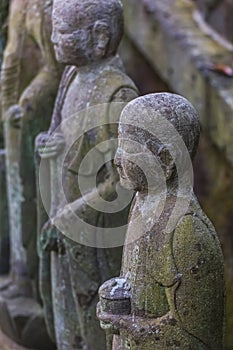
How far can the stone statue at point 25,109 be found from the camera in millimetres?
4156

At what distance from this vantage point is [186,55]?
682cm

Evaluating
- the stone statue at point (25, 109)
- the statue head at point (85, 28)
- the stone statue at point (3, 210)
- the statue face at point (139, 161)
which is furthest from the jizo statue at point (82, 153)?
the stone statue at point (3, 210)

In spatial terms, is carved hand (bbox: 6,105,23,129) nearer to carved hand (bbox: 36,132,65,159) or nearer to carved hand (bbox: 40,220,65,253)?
carved hand (bbox: 36,132,65,159)

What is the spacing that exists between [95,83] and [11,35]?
1.10m

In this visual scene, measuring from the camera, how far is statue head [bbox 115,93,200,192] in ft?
8.77

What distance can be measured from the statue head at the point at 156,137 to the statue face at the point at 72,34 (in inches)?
30.6

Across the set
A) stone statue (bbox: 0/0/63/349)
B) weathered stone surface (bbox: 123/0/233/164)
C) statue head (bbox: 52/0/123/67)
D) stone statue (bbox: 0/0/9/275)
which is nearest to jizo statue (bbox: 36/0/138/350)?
statue head (bbox: 52/0/123/67)

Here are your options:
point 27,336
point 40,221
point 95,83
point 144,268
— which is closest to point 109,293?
point 144,268

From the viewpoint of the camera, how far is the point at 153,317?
272 centimetres

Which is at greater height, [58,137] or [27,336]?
[58,137]

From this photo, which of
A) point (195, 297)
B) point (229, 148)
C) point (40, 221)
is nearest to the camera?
point (195, 297)

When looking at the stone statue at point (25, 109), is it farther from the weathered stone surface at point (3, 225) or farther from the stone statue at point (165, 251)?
the stone statue at point (165, 251)

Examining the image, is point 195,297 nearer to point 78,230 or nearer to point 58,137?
point 78,230

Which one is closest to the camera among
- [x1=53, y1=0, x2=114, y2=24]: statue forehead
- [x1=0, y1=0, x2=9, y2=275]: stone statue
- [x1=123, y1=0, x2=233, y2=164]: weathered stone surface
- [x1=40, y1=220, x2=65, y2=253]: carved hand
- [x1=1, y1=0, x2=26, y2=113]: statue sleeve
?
[x1=53, y1=0, x2=114, y2=24]: statue forehead
